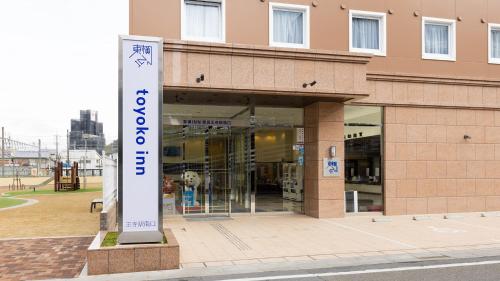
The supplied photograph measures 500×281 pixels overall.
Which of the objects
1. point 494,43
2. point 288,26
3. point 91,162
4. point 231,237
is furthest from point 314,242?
point 91,162

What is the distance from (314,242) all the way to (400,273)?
2.82 metres

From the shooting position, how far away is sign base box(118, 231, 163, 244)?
7.65 metres

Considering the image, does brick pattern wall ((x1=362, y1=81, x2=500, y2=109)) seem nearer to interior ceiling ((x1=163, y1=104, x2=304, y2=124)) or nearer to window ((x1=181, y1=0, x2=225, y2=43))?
interior ceiling ((x1=163, y1=104, x2=304, y2=124))

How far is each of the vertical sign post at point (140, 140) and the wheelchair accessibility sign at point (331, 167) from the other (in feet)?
23.3

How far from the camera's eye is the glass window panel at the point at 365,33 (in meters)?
14.5

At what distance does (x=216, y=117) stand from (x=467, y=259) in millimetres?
8511

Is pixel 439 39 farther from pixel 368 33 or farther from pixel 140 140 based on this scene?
pixel 140 140

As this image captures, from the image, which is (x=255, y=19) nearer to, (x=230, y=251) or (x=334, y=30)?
(x=334, y=30)

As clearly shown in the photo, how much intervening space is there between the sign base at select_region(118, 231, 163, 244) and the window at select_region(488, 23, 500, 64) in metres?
13.4

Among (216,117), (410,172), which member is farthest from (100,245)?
(410,172)

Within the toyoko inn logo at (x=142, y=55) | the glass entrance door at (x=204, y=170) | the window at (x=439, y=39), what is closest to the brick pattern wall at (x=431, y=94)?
the window at (x=439, y=39)

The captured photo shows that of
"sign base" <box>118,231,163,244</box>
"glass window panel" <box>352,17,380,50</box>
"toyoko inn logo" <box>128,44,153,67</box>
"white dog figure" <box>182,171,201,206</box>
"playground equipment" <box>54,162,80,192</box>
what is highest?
"glass window panel" <box>352,17,380,50</box>

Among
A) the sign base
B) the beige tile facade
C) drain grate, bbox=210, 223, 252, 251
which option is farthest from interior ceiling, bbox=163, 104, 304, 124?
the sign base

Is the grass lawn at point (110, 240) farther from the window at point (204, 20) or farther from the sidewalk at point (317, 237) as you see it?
the window at point (204, 20)
